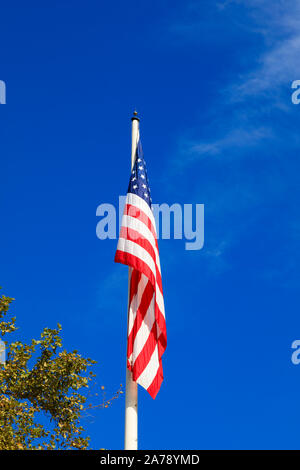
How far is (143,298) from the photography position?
49.3 feet

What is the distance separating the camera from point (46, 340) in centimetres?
2156

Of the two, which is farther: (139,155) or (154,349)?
(139,155)

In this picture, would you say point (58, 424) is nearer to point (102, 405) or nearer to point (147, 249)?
point (102, 405)

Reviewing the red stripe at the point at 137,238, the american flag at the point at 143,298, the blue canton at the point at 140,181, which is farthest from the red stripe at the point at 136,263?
the blue canton at the point at 140,181

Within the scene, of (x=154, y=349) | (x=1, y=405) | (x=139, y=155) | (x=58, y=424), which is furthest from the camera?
(x=58, y=424)

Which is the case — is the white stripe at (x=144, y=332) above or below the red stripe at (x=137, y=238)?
below

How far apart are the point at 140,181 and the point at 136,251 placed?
78.0 inches

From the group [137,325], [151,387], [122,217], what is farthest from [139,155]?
[151,387]

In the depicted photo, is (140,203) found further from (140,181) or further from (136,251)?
(136,251)

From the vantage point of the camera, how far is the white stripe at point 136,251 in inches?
587

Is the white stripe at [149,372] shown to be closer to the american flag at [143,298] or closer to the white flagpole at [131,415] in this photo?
the american flag at [143,298]

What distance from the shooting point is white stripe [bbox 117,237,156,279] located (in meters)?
14.9
